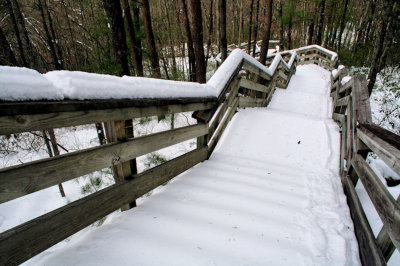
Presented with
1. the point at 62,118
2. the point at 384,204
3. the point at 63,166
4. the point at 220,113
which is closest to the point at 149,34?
the point at 220,113

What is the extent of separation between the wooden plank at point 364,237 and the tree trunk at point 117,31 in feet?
16.5

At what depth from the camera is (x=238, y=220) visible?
1.81 meters

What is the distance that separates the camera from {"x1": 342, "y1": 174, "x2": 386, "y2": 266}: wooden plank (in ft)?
4.72

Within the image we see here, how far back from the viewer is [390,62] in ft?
42.5

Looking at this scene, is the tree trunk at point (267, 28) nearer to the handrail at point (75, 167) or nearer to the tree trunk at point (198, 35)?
the tree trunk at point (198, 35)

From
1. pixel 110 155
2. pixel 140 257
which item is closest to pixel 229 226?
pixel 140 257

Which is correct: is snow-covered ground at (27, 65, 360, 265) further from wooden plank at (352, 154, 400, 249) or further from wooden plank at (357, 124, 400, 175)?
wooden plank at (357, 124, 400, 175)

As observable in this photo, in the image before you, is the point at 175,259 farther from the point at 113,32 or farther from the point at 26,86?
the point at 113,32

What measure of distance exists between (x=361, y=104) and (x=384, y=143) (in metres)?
1.49

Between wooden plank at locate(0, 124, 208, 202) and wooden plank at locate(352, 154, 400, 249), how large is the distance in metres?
1.86

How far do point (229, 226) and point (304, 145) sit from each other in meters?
2.52

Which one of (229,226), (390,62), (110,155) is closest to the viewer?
(110,155)

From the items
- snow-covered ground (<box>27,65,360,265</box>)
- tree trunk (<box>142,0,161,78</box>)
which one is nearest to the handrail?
snow-covered ground (<box>27,65,360,265</box>)

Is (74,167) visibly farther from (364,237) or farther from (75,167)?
(364,237)
